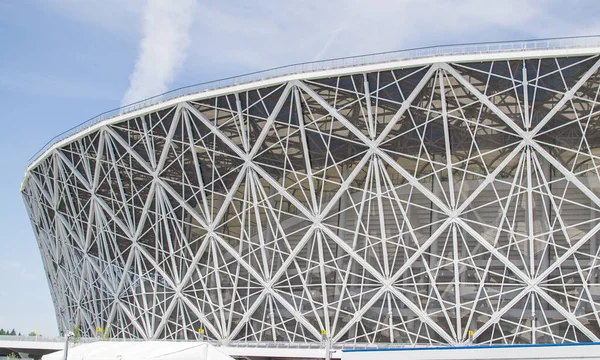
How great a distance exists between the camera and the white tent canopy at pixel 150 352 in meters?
25.9

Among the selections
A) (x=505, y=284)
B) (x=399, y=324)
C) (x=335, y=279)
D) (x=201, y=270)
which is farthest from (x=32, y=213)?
(x=505, y=284)

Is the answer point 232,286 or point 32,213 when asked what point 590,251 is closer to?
point 232,286

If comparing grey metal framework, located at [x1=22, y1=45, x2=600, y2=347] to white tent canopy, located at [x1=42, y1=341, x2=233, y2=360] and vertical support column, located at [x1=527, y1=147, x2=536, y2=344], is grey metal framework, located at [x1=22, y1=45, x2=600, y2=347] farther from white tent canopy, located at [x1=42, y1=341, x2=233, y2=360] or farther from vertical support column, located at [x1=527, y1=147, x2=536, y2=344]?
white tent canopy, located at [x1=42, y1=341, x2=233, y2=360]

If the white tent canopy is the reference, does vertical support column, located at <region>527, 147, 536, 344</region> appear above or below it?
above

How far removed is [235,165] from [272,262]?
6.47 metres

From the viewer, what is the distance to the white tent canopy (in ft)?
85.0

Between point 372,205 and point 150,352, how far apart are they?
1838 centimetres

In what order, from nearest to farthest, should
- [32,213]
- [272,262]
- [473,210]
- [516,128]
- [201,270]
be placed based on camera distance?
[516,128] → [473,210] → [272,262] → [201,270] → [32,213]

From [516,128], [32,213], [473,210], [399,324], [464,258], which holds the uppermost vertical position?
[32,213]

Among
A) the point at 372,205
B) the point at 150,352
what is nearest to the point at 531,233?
the point at 372,205

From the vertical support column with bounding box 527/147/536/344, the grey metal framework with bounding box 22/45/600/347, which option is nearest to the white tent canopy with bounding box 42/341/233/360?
the grey metal framework with bounding box 22/45/600/347

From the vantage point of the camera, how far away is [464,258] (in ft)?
125

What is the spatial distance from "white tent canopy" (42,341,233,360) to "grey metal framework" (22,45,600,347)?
1378 cm

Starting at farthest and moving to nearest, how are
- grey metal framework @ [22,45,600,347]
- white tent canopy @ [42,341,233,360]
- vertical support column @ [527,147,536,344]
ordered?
grey metal framework @ [22,45,600,347]
vertical support column @ [527,147,536,344]
white tent canopy @ [42,341,233,360]
